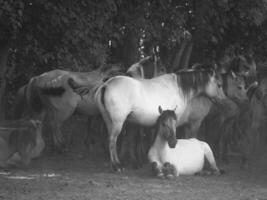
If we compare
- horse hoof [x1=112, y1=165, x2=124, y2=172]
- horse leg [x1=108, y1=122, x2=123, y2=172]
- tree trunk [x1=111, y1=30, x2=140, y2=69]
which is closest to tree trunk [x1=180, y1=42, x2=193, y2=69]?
tree trunk [x1=111, y1=30, x2=140, y2=69]

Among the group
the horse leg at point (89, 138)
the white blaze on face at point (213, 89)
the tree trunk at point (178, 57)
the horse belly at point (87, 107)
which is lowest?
the horse leg at point (89, 138)

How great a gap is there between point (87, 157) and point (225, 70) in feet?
10.3

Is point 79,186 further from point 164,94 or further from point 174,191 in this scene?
point 164,94

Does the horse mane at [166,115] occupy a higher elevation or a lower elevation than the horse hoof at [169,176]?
higher

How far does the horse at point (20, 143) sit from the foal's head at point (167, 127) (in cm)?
201

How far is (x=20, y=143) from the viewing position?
406 inches

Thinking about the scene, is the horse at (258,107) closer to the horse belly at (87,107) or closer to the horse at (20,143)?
the horse belly at (87,107)

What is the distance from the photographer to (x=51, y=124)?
39.3 feet

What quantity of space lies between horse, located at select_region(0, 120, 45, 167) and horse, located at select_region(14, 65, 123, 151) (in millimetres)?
1471

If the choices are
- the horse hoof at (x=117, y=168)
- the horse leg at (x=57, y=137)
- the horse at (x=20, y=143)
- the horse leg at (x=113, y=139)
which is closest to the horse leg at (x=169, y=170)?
the horse hoof at (x=117, y=168)

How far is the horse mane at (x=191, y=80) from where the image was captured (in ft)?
36.8

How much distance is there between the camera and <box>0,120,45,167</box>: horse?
10219 millimetres

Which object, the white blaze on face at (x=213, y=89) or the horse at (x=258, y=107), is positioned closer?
the white blaze on face at (x=213, y=89)

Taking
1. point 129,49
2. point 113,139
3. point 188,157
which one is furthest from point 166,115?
point 129,49
